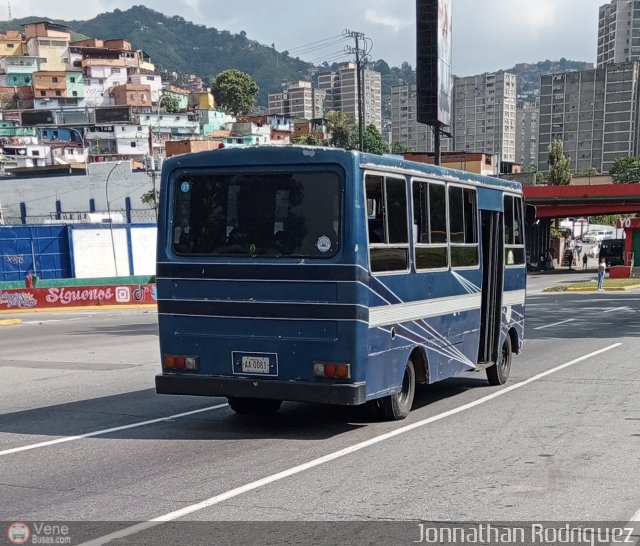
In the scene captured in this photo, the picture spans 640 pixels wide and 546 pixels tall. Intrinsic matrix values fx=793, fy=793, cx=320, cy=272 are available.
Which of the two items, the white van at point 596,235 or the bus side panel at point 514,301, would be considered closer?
the bus side panel at point 514,301

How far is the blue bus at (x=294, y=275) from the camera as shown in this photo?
8.50m

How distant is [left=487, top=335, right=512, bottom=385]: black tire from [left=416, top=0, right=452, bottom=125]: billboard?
74.8 feet

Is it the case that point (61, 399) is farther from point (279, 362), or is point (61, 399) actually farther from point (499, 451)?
point (499, 451)

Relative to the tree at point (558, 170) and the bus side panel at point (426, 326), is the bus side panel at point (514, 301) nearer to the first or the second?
the bus side panel at point (426, 326)

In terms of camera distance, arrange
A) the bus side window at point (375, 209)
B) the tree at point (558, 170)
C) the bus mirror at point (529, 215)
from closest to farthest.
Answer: the bus side window at point (375, 209)
the bus mirror at point (529, 215)
the tree at point (558, 170)

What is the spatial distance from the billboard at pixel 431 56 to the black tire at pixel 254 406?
2631 centimetres

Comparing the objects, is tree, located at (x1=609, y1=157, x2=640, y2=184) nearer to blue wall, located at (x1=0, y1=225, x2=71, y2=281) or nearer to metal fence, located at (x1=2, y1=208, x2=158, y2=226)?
metal fence, located at (x1=2, y1=208, x2=158, y2=226)

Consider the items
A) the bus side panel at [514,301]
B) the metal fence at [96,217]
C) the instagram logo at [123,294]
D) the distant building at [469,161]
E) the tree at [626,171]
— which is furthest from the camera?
the tree at [626,171]

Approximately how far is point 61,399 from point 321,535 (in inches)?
285

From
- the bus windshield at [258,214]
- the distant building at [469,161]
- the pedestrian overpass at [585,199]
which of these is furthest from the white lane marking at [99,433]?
the distant building at [469,161]

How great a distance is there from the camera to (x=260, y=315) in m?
8.77

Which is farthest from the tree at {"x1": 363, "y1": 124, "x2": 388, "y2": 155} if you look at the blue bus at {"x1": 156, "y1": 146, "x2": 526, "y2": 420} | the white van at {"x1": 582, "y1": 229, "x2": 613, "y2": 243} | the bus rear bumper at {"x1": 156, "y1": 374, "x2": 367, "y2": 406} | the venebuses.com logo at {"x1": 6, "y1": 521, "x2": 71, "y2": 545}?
the venebuses.com logo at {"x1": 6, "y1": 521, "x2": 71, "y2": 545}

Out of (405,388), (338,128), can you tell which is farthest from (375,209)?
(338,128)

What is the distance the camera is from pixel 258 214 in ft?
29.3
